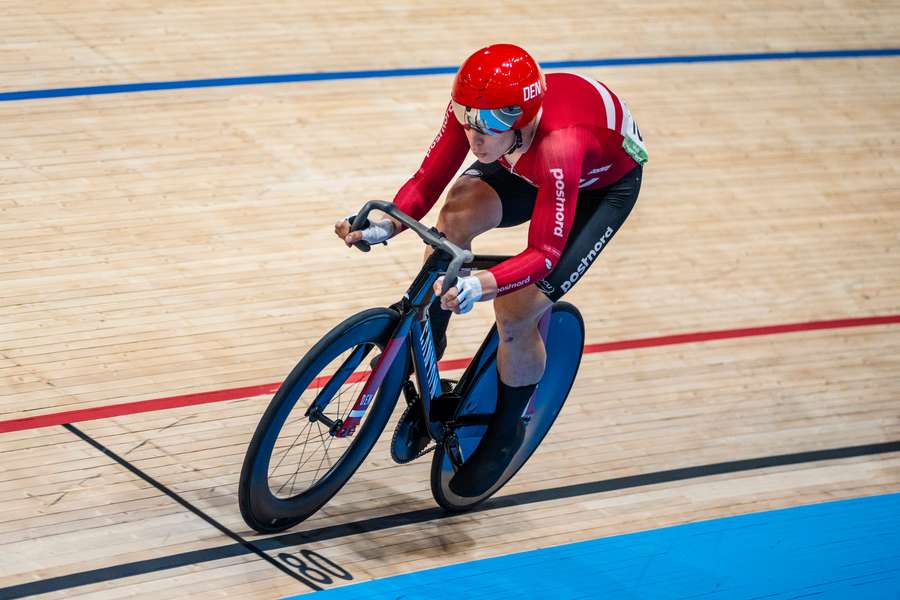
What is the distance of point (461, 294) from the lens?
272 centimetres

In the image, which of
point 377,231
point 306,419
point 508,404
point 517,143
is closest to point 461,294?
point 377,231

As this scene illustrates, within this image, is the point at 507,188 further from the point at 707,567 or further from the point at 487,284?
the point at 707,567

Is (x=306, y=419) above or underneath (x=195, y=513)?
above

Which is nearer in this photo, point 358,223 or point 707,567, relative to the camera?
point 358,223

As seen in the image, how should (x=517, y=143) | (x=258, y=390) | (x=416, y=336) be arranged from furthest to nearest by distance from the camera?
(x=258, y=390), (x=416, y=336), (x=517, y=143)

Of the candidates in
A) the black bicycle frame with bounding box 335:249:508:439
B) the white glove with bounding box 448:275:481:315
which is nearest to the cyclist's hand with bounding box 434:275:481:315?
the white glove with bounding box 448:275:481:315

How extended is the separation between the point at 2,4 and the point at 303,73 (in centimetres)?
167

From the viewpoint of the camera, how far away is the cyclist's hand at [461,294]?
8.92ft

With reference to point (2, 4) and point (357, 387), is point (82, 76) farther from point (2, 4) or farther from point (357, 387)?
point (357, 387)

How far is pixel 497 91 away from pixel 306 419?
1.22m

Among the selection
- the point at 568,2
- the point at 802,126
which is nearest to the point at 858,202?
the point at 802,126

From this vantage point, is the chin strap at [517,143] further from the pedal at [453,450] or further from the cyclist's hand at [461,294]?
the pedal at [453,450]

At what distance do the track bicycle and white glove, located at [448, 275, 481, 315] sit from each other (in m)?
0.03

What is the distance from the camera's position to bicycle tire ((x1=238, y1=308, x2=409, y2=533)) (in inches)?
115
